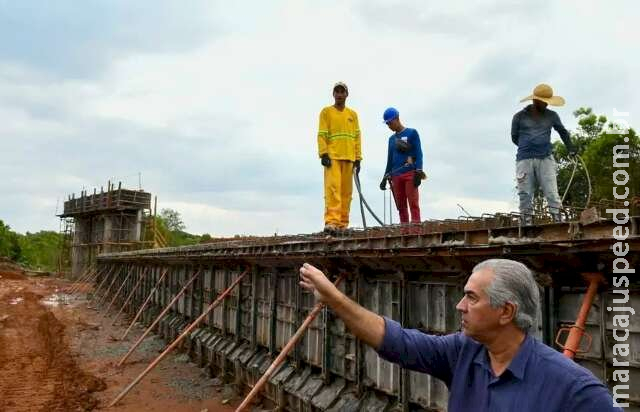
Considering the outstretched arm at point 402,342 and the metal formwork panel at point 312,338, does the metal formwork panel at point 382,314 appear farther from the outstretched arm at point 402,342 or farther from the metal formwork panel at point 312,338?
the outstretched arm at point 402,342

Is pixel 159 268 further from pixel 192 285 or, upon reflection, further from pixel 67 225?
pixel 67 225

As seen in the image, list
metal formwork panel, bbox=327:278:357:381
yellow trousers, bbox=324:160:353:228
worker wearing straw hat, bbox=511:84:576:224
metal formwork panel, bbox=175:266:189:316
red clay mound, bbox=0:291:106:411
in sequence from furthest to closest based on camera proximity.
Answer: metal formwork panel, bbox=175:266:189:316 < red clay mound, bbox=0:291:106:411 < yellow trousers, bbox=324:160:353:228 < metal formwork panel, bbox=327:278:357:381 < worker wearing straw hat, bbox=511:84:576:224

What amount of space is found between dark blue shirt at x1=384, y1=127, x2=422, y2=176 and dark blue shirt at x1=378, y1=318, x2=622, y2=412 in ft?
21.6

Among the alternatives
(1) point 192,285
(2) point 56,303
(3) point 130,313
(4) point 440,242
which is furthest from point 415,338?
(2) point 56,303

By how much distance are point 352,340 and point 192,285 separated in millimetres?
10924

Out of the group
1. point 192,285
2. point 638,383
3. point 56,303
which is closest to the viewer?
point 638,383

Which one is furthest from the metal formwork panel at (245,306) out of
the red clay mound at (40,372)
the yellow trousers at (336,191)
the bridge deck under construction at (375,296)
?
the yellow trousers at (336,191)

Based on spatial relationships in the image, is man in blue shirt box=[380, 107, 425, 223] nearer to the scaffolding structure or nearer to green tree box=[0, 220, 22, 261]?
the scaffolding structure

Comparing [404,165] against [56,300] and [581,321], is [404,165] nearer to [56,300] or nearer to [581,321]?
[581,321]

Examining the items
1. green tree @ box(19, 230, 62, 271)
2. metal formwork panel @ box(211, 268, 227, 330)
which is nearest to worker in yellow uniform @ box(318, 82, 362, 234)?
metal formwork panel @ box(211, 268, 227, 330)

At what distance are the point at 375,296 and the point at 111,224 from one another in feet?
136

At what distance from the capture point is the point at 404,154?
9156mm

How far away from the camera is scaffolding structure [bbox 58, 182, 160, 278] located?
45300mm

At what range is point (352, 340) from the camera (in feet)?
29.8
